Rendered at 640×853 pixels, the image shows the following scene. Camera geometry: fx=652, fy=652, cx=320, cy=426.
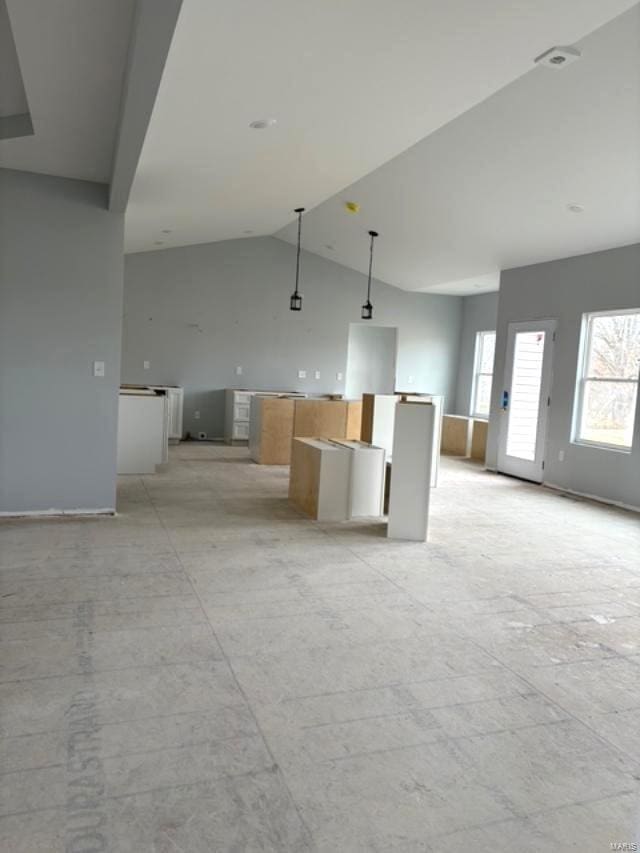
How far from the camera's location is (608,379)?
6789 millimetres

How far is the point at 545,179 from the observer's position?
565cm

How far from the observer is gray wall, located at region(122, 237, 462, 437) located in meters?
9.71

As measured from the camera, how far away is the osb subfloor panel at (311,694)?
185 cm

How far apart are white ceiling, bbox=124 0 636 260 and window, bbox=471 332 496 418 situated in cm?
562

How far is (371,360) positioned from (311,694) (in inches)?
368

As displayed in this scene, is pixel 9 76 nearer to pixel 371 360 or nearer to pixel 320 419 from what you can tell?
pixel 320 419

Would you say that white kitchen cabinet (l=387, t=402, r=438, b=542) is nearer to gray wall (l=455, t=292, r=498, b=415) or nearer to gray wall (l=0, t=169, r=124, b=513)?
gray wall (l=0, t=169, r=124, b=513)

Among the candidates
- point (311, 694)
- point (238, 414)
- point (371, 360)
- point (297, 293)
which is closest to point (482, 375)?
point (371, 360)

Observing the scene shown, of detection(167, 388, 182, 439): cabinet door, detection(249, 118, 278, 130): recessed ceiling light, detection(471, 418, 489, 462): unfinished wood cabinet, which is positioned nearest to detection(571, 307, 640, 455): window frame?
detection(471, 418, 489, 462): unfinished wood cabinet

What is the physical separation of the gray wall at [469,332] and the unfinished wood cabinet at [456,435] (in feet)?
2.98

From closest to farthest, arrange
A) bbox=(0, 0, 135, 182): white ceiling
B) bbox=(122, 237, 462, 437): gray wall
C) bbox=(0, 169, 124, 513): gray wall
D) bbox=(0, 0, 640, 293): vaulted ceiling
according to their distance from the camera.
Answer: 1. bbox=(0, 0, 135, 182): white ceiling
2. bbox=(0, 0, 640, 293): vaulted ceiling
3. bbox=(0, 169, 124, 513): gray wall
4. bbox=(122, 237, 462, 437): gray wall

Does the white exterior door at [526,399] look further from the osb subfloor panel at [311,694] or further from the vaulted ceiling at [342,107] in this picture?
the osb subfloor panel at [311,694]

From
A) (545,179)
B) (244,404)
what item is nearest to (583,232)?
(545,179)

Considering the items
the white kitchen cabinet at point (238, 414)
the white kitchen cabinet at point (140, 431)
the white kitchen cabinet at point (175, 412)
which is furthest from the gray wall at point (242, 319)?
the white kitchen cabinet at point (140, 431)
